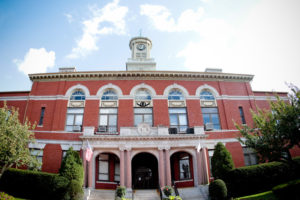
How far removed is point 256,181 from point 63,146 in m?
19.1

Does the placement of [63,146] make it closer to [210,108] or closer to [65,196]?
[65,196]

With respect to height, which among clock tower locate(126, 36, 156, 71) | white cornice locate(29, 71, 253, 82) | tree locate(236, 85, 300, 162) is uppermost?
clock tower locate(126, 36, 156, 71)

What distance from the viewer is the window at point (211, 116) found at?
21611mm

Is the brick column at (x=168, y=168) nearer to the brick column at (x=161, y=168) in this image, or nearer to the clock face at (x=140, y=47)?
the brick column at (x=161, y=168)

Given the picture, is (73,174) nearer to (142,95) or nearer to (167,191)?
(167,191)

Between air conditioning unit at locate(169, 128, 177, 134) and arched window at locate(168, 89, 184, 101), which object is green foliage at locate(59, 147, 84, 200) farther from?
→ arched window at locate(168, 89, 184, 101)

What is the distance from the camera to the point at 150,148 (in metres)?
17.7

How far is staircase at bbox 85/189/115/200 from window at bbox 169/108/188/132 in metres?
9.28

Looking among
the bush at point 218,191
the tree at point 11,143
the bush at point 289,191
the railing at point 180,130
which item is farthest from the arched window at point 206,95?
the tree at point 11,143

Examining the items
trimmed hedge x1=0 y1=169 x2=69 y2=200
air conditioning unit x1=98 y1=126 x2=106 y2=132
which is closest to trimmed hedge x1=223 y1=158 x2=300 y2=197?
air conditioning unit x1=98 y1=126 x2=106 y2=132

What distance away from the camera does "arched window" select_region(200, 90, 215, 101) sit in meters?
22.7

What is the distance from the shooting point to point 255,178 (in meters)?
16.3

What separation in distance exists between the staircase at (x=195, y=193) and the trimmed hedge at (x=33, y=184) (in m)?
10.2

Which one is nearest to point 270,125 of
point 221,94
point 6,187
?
point 221,94
